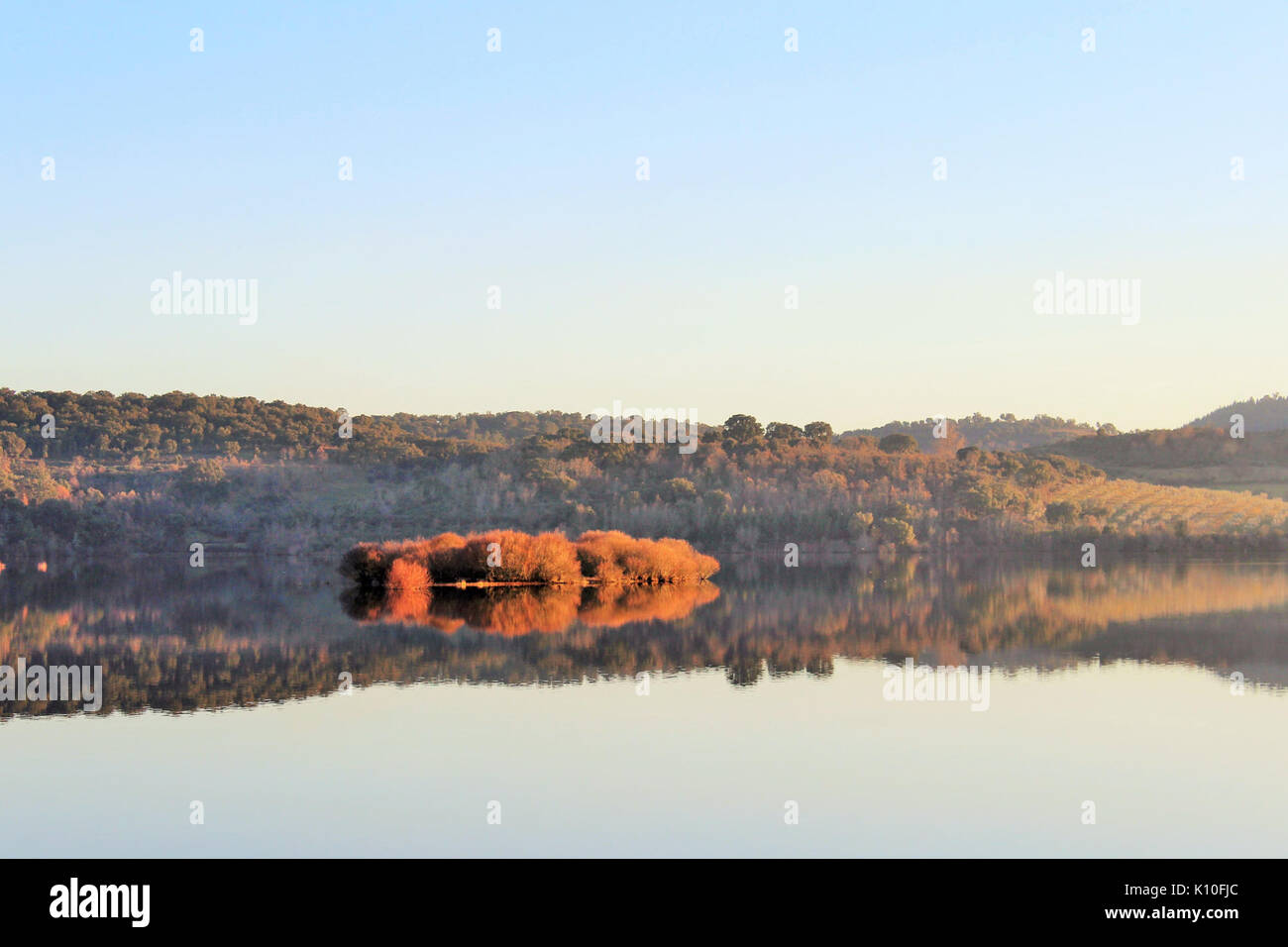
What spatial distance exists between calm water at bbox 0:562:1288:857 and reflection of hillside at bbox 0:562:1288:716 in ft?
0.38

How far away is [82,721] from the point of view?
44.5 feet

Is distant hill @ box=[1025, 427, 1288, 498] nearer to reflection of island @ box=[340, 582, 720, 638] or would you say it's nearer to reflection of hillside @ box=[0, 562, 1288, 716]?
reflection of hillside @ box=[0, 562, 1288, 716]

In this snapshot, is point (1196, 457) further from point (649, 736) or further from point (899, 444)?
point (649, 736)

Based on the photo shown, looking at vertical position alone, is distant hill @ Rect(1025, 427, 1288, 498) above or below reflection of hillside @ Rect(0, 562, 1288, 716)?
above

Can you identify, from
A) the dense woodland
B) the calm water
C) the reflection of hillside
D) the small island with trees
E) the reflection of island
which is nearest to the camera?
the calm water

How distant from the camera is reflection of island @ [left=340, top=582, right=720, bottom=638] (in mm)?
23078

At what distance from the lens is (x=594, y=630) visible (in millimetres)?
21594

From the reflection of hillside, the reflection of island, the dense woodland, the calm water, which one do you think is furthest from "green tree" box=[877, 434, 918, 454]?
the calm water

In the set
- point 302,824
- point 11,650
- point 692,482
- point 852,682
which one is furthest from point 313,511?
point 302,824

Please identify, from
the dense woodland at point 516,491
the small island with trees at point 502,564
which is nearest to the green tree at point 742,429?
the dense woodland at point 516,491

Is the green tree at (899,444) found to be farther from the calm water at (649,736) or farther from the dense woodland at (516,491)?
the calm water at (649,736)

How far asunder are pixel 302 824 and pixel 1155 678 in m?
11.1

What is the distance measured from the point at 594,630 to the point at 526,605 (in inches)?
211
